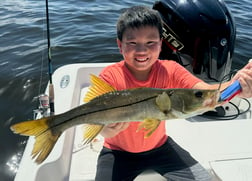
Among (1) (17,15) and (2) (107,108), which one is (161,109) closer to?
(2) (107,108)

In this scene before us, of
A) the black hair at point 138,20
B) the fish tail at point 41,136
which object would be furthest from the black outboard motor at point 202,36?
the fish tail at point 41,136

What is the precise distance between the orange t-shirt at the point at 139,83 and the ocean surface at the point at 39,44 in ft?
5.95

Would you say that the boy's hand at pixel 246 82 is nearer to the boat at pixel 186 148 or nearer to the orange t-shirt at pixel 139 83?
the orange t-shirt at pixel 139 83

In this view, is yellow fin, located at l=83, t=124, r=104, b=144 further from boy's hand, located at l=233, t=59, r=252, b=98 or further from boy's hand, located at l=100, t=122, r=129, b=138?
boy's hand, located at l=233, t=59, r=252, b=98

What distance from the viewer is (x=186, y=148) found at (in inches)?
115

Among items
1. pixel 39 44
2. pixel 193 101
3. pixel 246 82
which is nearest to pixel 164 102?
pixel 193 101

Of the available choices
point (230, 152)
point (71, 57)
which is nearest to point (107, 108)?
point (230, 152)

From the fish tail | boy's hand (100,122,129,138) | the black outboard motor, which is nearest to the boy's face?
boy's hand (100,122,129,138)

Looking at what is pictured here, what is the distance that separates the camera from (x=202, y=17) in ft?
10.8

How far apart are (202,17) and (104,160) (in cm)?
205

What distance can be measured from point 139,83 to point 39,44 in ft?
16.0

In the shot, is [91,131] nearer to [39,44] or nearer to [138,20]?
[138,20]

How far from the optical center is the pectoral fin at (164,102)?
170cm

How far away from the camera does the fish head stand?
164 cm
